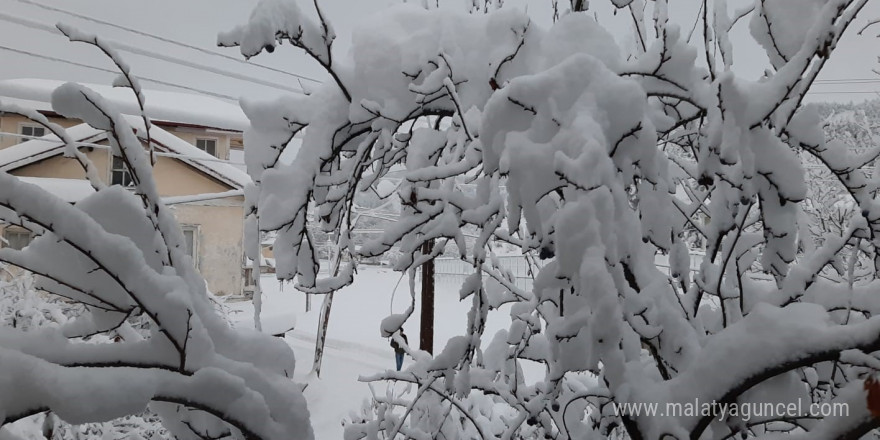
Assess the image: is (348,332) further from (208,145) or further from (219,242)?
(208,145)

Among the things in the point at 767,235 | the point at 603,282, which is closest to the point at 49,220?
the point at 603,282

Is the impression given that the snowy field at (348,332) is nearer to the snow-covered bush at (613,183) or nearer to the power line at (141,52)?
the power line at (141,52)

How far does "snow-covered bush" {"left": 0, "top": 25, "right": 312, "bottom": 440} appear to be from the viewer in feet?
2.04

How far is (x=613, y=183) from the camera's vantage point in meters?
0.80

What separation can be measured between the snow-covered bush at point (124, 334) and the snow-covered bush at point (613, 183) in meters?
0.42

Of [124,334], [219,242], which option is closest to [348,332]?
[219,242]

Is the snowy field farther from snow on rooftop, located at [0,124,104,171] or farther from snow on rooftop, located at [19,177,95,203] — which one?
snow on rooftop, located at [0,124,104,171]

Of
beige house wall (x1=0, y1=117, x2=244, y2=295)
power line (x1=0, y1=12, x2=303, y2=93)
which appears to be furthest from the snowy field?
power line (x1=0, y1=12, x2=303, y2=93)

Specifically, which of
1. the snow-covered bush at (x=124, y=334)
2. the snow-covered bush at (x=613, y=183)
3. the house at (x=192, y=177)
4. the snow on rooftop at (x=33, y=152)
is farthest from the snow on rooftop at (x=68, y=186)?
the snow-covered bush at (x=124, y=334)

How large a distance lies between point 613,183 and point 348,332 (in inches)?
533

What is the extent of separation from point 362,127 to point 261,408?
0.83m

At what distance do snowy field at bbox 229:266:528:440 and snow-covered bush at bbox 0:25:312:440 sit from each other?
3625 millimetres

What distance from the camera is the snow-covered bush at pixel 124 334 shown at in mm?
622

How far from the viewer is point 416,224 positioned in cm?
133
